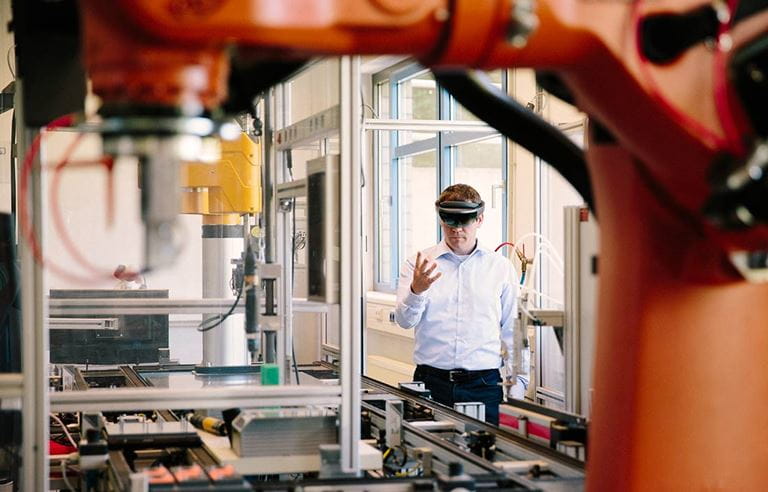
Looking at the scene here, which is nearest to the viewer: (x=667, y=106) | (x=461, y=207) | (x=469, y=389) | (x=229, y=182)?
(x=667, y=106)

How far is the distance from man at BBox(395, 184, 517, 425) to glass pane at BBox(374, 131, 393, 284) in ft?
12.9

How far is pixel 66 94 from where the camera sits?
1500 millimetres

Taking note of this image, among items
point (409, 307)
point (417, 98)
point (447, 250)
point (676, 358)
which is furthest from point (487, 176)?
point (676, 358)

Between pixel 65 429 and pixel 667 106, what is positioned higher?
pixel 667 106

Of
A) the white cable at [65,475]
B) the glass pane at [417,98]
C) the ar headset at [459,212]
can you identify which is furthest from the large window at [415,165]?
the white cable at [65,475]

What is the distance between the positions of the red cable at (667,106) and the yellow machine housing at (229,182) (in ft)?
11.1

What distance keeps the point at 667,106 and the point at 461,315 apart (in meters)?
3.64

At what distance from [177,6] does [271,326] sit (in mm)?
2159

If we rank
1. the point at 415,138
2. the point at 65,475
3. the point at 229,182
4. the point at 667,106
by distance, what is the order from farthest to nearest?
the point at 415,138 → the point at 229,182 → the point at 65,475 → the point at 667,106

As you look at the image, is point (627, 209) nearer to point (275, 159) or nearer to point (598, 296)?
point (598, 296)

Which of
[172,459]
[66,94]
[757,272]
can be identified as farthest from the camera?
[172,459]

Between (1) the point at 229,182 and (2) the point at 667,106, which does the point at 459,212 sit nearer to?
(1) the point at 229,182

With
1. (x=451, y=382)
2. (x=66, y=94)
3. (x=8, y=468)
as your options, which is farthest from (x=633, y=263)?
(x=451, y=382)

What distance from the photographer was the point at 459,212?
435 cm
